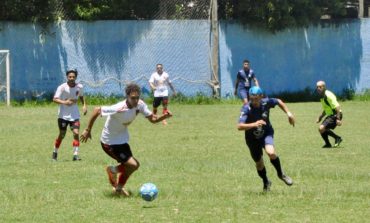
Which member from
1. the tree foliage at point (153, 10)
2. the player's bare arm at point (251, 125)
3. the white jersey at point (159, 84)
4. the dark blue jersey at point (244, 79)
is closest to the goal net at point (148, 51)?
the tree foliage at point (153, 10)

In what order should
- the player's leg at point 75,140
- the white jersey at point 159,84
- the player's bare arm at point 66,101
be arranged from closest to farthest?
the player's leg at point 75,140 → the player's bare arm at point 66,101 → the white jersey at point 159,84

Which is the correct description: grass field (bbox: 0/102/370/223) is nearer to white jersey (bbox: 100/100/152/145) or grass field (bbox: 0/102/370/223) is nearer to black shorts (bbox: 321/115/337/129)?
black shorts (bbox: 321/115/337/129)

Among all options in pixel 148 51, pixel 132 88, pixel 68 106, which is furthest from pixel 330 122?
pixel 148 51

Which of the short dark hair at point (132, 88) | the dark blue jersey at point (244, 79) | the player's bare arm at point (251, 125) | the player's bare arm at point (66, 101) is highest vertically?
the short dark hair at point (132, 88)

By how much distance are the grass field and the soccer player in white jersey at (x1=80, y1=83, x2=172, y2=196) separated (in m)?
0.28

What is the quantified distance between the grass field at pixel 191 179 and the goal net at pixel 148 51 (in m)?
11.3

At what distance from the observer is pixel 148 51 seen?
117 ft

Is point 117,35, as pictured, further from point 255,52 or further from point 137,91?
point 137,91

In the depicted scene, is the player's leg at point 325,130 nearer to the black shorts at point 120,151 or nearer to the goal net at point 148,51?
the black shorts at point 120,151

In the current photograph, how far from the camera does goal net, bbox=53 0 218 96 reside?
35.3 m

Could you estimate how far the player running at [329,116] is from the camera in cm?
1919

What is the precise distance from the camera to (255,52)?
36719mm

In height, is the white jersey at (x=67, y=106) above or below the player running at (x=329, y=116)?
above

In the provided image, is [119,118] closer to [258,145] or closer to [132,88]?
[132,88]
